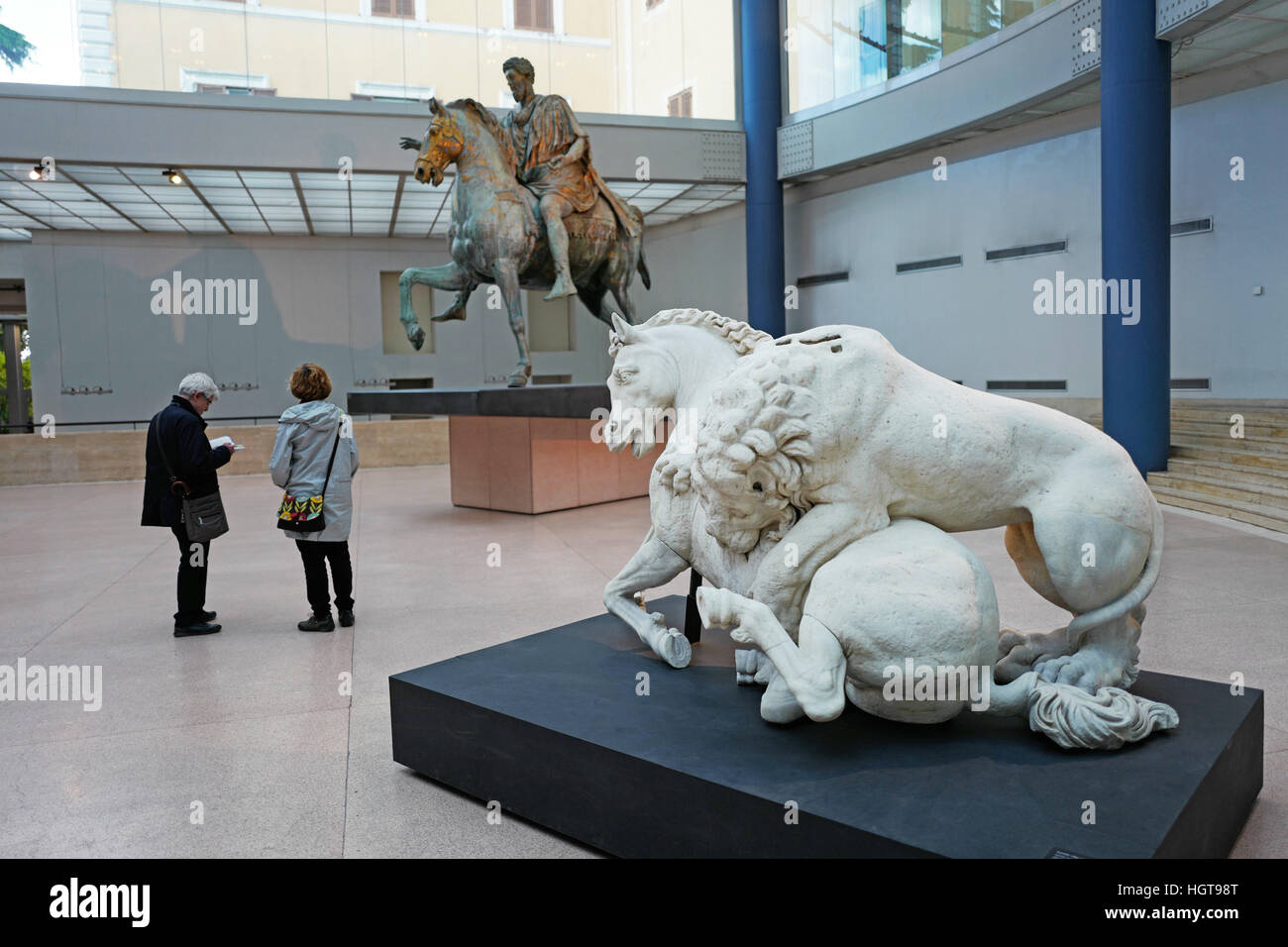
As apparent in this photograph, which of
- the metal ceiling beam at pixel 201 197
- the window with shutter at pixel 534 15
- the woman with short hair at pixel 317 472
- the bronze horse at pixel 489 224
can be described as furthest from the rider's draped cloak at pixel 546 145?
the window with shutter at pixel 534 15

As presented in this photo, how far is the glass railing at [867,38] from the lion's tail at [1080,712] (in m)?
11.6

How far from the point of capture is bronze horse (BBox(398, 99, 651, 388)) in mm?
7766

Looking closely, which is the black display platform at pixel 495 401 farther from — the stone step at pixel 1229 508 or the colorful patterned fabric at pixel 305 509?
the stone step at pixel 1229 508

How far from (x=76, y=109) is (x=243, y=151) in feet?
6.74

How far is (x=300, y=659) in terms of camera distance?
4.53 metres

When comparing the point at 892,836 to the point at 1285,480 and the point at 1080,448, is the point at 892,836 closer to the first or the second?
the point at 1080,448

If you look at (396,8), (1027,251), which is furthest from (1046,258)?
(396,8)

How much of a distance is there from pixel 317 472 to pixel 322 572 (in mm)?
551

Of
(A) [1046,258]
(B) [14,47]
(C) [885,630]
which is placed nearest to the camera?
(C) [885,630]

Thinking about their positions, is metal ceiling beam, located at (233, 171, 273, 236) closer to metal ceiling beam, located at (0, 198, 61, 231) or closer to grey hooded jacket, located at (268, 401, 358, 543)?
metal ceiling beam, located at (0, 198, 61, 231)

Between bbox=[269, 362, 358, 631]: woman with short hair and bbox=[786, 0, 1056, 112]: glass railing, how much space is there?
10369 millimetres

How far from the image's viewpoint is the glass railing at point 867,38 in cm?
1236

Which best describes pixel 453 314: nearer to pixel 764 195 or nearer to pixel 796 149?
pixel 764 195
